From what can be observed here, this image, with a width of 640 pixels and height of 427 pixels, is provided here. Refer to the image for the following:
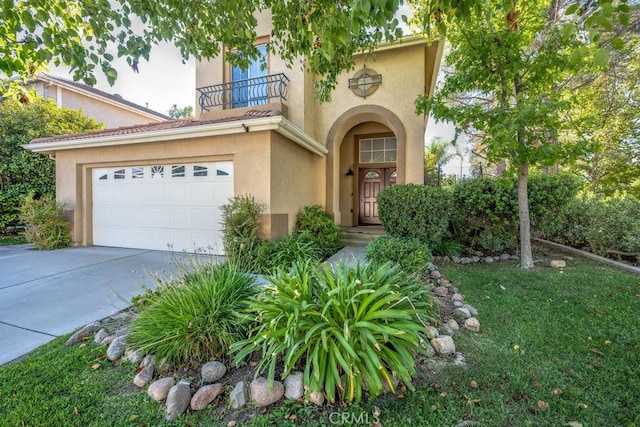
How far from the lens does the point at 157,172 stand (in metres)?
8.30

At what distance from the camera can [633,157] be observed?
11.4 m

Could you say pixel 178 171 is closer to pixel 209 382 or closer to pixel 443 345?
pixel 209 382

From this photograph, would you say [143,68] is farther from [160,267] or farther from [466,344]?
[466,344]

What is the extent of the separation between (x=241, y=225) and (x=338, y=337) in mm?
4885

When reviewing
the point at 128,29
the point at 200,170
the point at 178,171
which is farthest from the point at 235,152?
the point at 128,29

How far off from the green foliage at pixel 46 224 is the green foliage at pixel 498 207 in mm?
11909

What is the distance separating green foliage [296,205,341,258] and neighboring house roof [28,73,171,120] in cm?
1245

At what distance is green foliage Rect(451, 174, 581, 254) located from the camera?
6.51 meters

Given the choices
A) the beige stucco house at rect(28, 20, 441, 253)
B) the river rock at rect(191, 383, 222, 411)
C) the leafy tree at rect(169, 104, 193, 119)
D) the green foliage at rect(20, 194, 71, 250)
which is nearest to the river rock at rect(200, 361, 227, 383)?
the river rock at rect(191, 383, 222, 411)

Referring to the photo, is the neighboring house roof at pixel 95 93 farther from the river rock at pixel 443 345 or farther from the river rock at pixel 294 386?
the river rock at pixel 443 345

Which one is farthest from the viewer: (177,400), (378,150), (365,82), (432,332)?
(378,150)

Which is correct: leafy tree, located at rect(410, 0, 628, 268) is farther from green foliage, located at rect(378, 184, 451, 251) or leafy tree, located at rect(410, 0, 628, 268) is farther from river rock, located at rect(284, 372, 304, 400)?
river rock, located at rect(284, 372, 304, 400)

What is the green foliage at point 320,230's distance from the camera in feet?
25.4

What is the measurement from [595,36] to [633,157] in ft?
49.0
